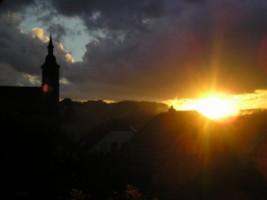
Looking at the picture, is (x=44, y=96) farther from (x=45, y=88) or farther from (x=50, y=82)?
(x=50, y=82)

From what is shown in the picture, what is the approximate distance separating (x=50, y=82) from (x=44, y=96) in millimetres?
2920

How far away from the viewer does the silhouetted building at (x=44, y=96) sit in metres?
79.6

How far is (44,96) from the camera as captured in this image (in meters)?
80.9

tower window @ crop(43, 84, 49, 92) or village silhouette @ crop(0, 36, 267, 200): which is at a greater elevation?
tower window @ crop(43, 84, 49, 92)

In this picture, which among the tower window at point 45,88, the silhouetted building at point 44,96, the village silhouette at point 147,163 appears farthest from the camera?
the tower window at point 45,88

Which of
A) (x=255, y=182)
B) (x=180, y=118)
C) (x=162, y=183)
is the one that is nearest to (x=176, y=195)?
(x=162, y=183)

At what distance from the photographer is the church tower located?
79688 millimetres

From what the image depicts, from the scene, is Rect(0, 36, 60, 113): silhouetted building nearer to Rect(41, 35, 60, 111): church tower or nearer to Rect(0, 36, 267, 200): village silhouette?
Rect(41, 35, 60, 111): church tower

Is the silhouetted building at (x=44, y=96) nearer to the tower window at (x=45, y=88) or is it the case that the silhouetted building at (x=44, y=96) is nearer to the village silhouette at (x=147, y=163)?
the tower window at (x=45, y=88)

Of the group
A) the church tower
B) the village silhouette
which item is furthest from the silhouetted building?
the village silhouette

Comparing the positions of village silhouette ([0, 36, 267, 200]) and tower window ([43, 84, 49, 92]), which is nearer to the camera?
village silhouette ([0, 36, 267, 200])

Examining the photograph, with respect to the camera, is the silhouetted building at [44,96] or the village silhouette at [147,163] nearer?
the village silhouette at [147,163]

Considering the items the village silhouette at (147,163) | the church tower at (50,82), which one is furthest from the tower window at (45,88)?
the village silhouette at (147,163)

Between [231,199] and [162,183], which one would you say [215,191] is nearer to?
[231,199]
